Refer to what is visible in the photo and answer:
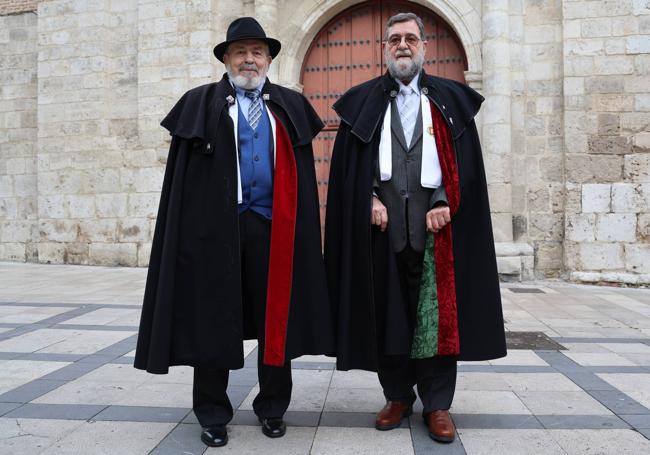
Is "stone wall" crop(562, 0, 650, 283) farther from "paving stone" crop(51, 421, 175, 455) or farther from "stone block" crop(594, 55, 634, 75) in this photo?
"paving stone" crop(51, 421, 175, 455)

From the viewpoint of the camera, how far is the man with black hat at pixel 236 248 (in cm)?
265

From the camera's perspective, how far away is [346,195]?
293 cm

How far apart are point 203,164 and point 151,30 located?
7.44 meters

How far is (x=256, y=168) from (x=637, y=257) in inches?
262

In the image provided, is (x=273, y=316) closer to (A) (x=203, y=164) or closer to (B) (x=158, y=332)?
(B) (x=158, y=332)

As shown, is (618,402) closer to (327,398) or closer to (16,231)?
(327,398)

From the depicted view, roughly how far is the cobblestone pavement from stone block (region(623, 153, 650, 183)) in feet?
9.36

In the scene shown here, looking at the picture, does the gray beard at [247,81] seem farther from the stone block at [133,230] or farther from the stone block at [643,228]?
the stone block at [133,230]

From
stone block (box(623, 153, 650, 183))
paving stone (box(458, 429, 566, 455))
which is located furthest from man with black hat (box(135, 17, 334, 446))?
stone block (box(623, 153, 650, 183))

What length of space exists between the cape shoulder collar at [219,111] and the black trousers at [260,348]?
1.47 feet

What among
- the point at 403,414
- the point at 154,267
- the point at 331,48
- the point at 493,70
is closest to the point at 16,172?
the point at 331,48

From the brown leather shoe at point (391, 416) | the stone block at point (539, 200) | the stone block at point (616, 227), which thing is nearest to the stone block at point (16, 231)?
the stone block at point (539, 200)

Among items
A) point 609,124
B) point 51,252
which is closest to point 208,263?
point 609,124

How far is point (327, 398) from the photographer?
131 inches
